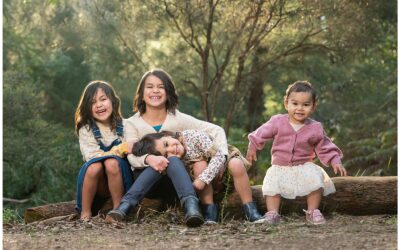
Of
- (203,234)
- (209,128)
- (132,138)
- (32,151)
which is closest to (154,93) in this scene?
(132,138)

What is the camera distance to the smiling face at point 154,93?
5.65 meters

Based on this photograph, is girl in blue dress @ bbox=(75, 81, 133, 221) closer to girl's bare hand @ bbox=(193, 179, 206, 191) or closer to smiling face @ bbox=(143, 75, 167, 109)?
smiling face @ bbox=(143, 75, 167, 109)

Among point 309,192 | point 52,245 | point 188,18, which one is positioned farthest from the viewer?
point 188,18

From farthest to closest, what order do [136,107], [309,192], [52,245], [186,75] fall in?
[186,75], [136,107], [309,192], [52,245]

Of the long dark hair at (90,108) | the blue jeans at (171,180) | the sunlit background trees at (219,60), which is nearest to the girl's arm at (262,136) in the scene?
the blue jeans at (171,180)

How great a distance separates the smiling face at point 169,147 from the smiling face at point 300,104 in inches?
34.7


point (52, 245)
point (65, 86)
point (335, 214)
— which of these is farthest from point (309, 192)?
point (65, 86)

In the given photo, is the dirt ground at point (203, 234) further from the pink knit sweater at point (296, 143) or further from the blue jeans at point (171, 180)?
the pink knit sweater at point (296, 143)

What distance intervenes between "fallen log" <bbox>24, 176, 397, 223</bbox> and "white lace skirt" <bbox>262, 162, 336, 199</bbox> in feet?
0.84

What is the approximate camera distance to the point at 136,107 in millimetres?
5766

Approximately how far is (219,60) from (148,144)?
10.0m

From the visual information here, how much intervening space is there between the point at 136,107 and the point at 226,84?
377 inches

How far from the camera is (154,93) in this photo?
5656 millimetres

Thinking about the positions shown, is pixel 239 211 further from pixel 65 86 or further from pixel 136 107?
pixel 65 86
